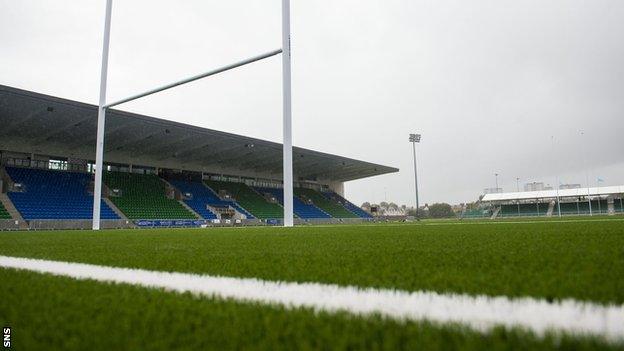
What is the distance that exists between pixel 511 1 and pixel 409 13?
17.3 feet

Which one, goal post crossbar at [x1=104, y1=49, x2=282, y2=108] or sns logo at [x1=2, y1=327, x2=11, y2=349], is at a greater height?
goal post crossbar at [x1=104, y1=49, x2=282, y2=108]

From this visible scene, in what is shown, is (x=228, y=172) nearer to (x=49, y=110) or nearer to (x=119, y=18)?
(x=49, y=110)

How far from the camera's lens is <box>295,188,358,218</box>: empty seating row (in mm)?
38312

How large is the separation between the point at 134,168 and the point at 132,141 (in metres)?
4.55

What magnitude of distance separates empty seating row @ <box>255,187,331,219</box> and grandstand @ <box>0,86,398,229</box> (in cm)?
15

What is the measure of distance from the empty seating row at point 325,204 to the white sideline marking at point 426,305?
36223 mm

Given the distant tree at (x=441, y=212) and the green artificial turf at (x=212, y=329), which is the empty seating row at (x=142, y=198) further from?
the distant tree at (x=441, y=212)

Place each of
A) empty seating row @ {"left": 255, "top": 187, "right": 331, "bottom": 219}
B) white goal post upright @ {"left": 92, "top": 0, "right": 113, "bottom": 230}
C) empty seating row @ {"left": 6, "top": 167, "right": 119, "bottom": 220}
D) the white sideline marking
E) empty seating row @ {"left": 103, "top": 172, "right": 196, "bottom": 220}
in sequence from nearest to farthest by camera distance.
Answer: the white sideline marking, white goal post upright @ {"left": 92, "top": 0, "right": 113, "bottom": 230}, empty seating row @ {"left": 6, "top": 167, "right": 119, "bottom": 220}, empty seating row @ {"left": 103, "top": 172, "right": 196, "bottom": 220}, empty seating row @ {"left": 255, "top": 187, "right": 331, "bottom": 219}

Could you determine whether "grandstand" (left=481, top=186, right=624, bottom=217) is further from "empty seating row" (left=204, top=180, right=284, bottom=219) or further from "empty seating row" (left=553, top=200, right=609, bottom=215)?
"empty seating row" (left=204, top=180, right=284, bottom=219)

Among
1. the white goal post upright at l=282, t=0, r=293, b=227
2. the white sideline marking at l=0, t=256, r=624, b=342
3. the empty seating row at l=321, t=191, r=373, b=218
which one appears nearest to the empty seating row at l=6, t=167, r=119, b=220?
the white goal post upright at l=282, t=0, r=293, b=227

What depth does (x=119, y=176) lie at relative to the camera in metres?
26.0

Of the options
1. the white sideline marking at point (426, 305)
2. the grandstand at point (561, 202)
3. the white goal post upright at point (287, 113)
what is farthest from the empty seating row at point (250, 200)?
the grandstand at point (561, 202)

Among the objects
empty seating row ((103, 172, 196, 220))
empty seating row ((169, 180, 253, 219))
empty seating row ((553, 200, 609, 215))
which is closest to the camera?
empty seating row ((103, 172, 196, 220))

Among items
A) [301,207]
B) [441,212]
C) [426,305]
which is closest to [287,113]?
[426,305]
